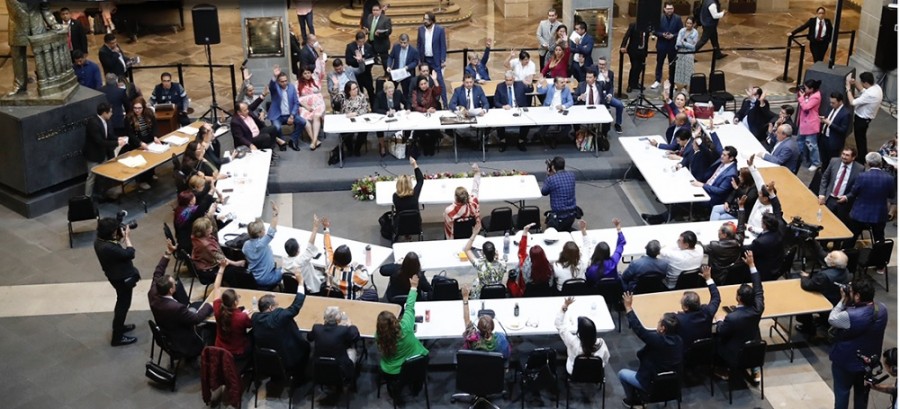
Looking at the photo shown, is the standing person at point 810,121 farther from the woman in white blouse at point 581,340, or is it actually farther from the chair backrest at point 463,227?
the woman in white blouse at point 581,340

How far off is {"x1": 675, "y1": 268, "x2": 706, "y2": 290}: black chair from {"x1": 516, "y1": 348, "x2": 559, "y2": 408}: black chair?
1.86 m

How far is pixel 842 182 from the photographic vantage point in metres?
11.8

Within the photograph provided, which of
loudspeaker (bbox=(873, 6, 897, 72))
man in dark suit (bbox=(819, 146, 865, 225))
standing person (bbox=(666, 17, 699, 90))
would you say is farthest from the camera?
standing person (bbox=(666, 17, 699, 90))

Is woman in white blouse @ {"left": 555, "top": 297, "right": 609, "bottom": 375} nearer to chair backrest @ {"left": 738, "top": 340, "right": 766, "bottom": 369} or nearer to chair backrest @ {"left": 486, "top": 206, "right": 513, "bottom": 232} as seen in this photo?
chair backrest @ {"left": 738, "top": 340, "right": 766, "bottom": 369}

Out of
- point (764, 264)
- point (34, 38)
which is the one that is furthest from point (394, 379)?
point (34, 38)

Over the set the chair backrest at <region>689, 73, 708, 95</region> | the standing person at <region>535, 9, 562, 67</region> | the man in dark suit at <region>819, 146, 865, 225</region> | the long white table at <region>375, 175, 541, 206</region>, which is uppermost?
the standing person at <region>535, 9, 562, 67</region>

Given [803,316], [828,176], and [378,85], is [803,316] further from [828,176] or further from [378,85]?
[378,85]

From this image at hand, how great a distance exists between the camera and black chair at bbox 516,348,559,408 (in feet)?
28.1

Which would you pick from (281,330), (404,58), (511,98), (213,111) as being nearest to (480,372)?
(281,330)

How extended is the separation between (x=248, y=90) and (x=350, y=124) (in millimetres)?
1675

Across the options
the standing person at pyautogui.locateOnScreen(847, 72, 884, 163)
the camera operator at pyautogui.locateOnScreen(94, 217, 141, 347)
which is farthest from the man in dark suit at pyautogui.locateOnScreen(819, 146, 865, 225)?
the camera operator at pyautogui.locateOnScreen(94, 217, 141, 347)

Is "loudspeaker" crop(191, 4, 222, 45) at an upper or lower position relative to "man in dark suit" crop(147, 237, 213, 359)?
upper

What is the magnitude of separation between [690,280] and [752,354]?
4.23 ft

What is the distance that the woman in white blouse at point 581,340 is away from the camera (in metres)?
8.33
